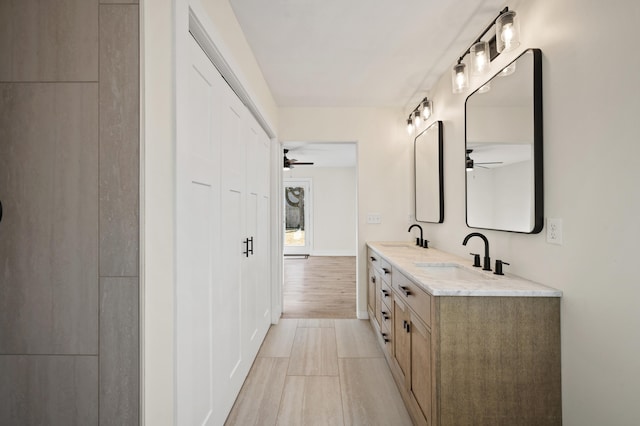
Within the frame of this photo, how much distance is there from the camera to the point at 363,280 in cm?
360

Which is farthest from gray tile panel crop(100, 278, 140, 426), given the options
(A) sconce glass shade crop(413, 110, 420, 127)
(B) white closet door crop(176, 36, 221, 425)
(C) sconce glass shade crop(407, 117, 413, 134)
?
(C) sconce glass shade crop(407, 117, 413, 134)

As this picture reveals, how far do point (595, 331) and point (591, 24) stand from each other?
124 centimetres

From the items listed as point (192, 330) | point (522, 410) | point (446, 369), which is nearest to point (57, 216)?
point (192, 330)

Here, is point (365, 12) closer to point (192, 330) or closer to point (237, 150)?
point (237, 150)

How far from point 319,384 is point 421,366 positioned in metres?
0.92

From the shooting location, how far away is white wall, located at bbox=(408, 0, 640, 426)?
3.48ft

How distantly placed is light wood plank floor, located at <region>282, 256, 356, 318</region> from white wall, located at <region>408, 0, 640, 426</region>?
2.53m

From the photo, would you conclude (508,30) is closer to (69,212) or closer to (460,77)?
(460,77)

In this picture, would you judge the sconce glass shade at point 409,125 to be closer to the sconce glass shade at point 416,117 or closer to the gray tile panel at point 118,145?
the sconce glass shade at point 416,117

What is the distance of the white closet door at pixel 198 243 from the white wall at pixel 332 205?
265 inches

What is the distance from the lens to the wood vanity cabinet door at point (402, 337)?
1.85 m

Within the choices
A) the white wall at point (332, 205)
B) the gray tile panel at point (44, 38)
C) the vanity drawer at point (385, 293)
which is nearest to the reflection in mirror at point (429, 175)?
the vanity drawer at point (385, 293)

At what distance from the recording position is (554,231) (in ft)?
4.68

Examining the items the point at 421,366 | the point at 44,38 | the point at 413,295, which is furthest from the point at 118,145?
the point at 421,366
